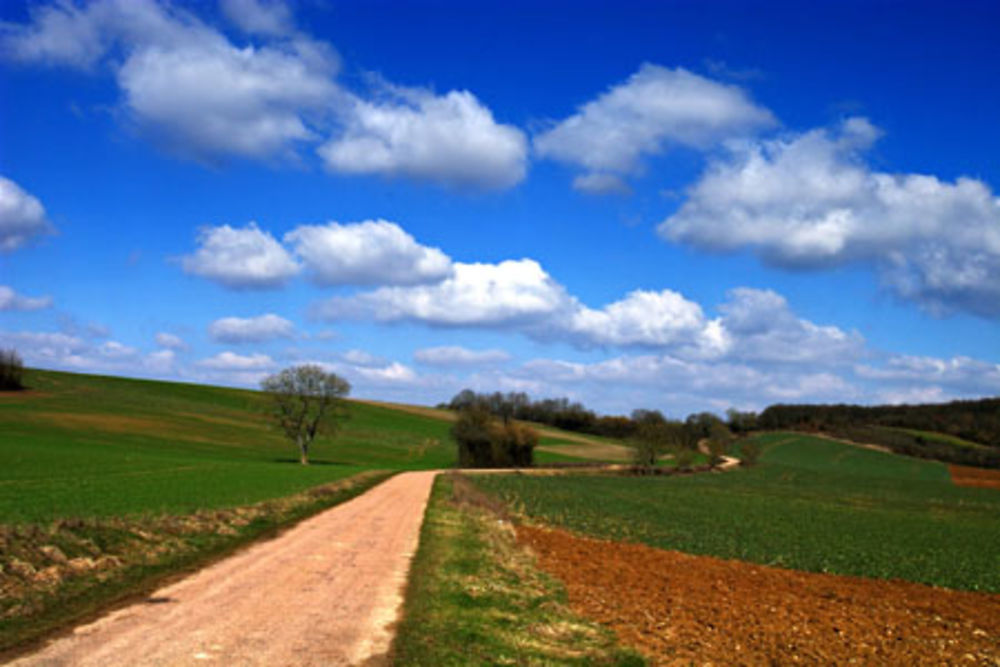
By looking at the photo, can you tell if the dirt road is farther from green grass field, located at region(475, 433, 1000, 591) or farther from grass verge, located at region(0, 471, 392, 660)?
green grass field, located at region(475, 433, 1000, 591)

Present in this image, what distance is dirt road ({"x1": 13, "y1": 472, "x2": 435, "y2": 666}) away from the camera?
10.9 meters

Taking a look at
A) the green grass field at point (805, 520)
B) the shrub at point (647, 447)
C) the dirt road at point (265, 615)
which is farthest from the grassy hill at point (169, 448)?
the green grass field at point (805, 520)

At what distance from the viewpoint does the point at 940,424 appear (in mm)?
148250

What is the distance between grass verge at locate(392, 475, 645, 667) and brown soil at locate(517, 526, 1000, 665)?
682 mm

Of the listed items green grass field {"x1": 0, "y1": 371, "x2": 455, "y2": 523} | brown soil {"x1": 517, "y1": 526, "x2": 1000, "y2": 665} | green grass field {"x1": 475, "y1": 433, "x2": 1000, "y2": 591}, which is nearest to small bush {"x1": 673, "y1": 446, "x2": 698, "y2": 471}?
green grass field {"x1": 475, "y1": 433, "x2": 1000, "y2": 591}

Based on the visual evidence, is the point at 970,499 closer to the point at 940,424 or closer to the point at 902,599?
the point at 902,599

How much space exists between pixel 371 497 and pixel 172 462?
71.9 ft

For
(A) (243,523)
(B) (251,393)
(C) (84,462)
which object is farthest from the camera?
(B) (251,393)

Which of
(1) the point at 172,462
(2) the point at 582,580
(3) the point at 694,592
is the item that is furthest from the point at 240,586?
(1) the point at 172,462

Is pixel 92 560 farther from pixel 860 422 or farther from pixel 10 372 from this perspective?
pixel 860 422

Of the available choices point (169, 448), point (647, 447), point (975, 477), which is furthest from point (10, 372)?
point (975, 477)

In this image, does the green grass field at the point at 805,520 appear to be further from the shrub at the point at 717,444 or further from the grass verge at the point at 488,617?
the shrub at the point at 717,444

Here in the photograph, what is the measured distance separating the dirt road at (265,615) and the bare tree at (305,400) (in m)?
65.1

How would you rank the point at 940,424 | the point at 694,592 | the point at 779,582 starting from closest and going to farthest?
the point at 694,592, the point at 779,582, the point at 940,424
